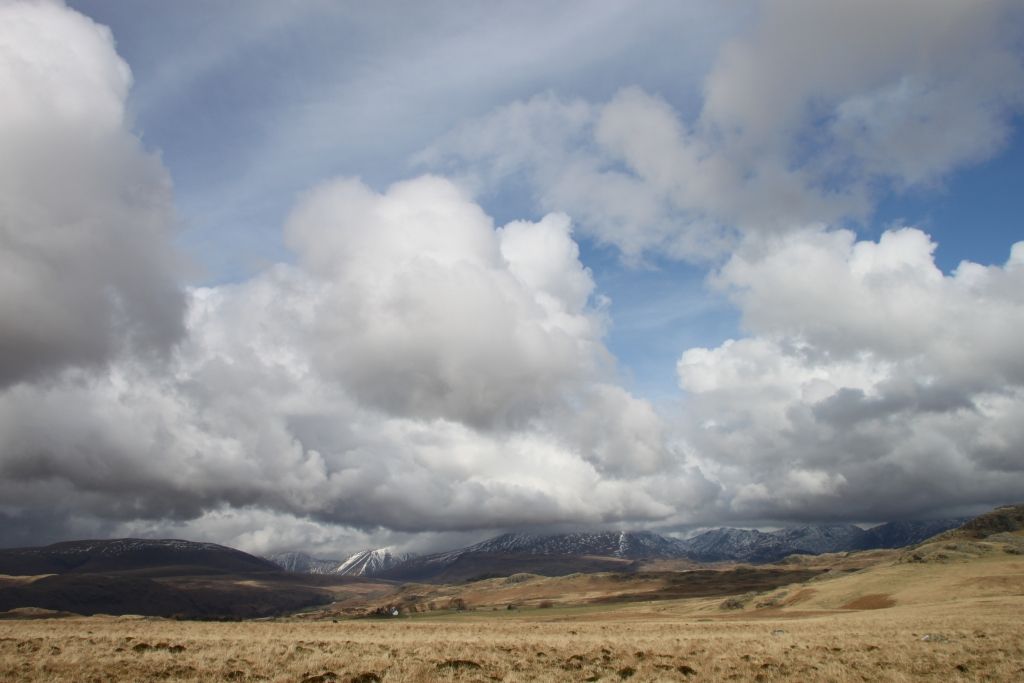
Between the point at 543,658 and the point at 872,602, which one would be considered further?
the point at 872,602

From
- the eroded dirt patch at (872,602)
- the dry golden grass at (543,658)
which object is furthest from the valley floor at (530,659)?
the eroded dirt patch at (872,602)

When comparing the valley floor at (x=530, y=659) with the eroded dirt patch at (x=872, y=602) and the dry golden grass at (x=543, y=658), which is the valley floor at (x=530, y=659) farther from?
the eroded dirt patch at (x=872, y=602)

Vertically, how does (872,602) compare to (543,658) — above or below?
below

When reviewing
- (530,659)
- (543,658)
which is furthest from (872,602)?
(530,659)

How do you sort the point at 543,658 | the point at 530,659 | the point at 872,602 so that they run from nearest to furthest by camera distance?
the point at 530,659 → the point at 543,658 → the point at 872,602

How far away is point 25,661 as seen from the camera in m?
26.4

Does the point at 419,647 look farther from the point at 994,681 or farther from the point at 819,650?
the point at 994,681

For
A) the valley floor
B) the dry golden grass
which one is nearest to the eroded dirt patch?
the dry golden grass

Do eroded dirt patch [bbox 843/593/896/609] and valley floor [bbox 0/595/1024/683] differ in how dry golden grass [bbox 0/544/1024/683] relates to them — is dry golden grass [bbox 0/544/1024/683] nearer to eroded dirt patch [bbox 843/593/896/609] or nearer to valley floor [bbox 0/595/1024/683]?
valley floor [bbox 0/595/1024/683]

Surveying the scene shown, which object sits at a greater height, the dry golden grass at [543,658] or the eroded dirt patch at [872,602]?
the dry golden grass at [543,658]

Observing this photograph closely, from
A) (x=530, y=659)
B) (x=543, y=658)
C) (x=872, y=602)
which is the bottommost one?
(x=872, y=602)

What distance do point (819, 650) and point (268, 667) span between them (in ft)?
97.6

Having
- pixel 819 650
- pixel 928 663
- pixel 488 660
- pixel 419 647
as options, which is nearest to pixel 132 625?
pixel 419 647

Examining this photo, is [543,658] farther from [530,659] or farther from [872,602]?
[872,602]
